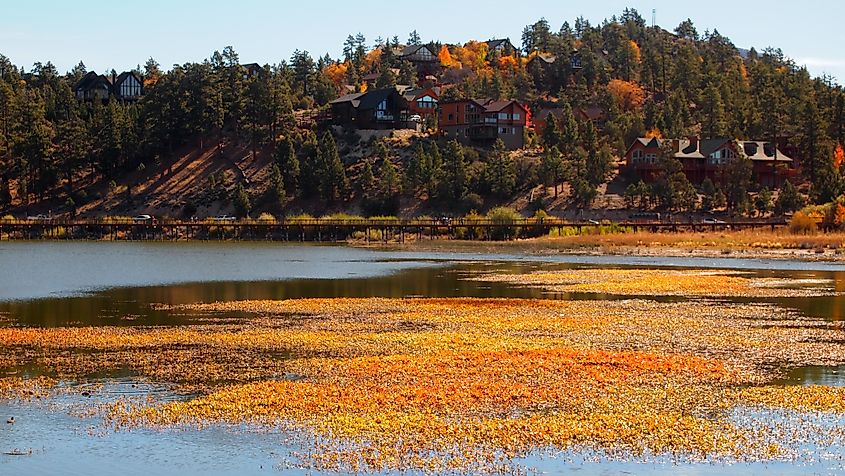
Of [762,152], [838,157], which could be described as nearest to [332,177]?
[762,152]

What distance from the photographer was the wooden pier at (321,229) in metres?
116

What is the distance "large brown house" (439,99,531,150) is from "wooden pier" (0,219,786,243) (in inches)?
1173

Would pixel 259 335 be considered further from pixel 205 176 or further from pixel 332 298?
pixel 205 176

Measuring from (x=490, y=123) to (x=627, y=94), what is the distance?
4505 cm

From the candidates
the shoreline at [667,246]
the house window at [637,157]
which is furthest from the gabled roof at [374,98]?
the shoreline at [667,246]

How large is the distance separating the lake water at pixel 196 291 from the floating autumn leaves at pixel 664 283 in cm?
251

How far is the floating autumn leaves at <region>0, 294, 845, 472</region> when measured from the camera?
22764 mm

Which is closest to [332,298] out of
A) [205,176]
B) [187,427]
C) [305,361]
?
[305,361]

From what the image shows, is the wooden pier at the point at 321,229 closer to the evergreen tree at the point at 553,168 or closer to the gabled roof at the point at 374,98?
the evergreen tree at the point at 553,168

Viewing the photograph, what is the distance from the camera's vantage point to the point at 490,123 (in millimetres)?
154625

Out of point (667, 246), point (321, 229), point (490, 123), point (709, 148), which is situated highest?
point (490, 123)

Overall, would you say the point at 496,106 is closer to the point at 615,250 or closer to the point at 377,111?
the point at 377,111

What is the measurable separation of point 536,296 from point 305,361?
2370 cm

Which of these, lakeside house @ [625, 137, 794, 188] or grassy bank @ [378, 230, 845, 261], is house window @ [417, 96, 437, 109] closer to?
lakeside house @ [625, 137, 794, 188]
